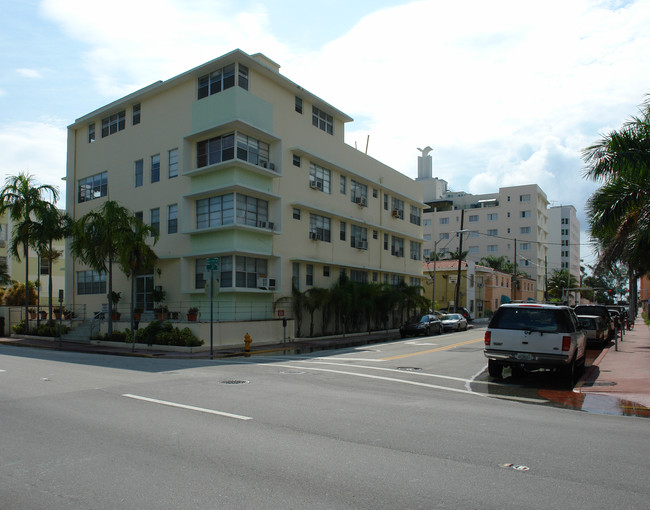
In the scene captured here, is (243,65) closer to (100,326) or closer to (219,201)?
(219,201)

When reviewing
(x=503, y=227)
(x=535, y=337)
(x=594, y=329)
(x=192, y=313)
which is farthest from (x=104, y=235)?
(x=503, y=227)

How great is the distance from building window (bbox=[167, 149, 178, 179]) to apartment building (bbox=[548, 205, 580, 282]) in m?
112

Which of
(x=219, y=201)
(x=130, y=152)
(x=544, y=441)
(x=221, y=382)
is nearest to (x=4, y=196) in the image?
(x=130, y=152)

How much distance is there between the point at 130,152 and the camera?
1335 inches

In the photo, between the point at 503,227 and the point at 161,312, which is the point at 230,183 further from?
the point at 503,227

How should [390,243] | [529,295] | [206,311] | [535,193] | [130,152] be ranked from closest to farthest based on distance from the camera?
[206,311] → [130,152] → [390,243] → [529,295] → [535,193]

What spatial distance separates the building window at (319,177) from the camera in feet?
111

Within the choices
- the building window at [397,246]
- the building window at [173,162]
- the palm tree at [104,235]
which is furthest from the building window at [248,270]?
the building window at [397,246]

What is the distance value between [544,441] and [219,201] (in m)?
23.6

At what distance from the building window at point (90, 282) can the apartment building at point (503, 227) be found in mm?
63873

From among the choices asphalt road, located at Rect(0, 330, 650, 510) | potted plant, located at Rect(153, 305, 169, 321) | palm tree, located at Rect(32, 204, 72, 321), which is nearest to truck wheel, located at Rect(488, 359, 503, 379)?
asphalt road, located at Rect(0, 330, 650, 510)

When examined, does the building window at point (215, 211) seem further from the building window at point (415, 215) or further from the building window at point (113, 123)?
the building window at point (415, 215)

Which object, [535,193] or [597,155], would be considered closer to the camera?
[597,155]

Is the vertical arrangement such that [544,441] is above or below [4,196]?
below
